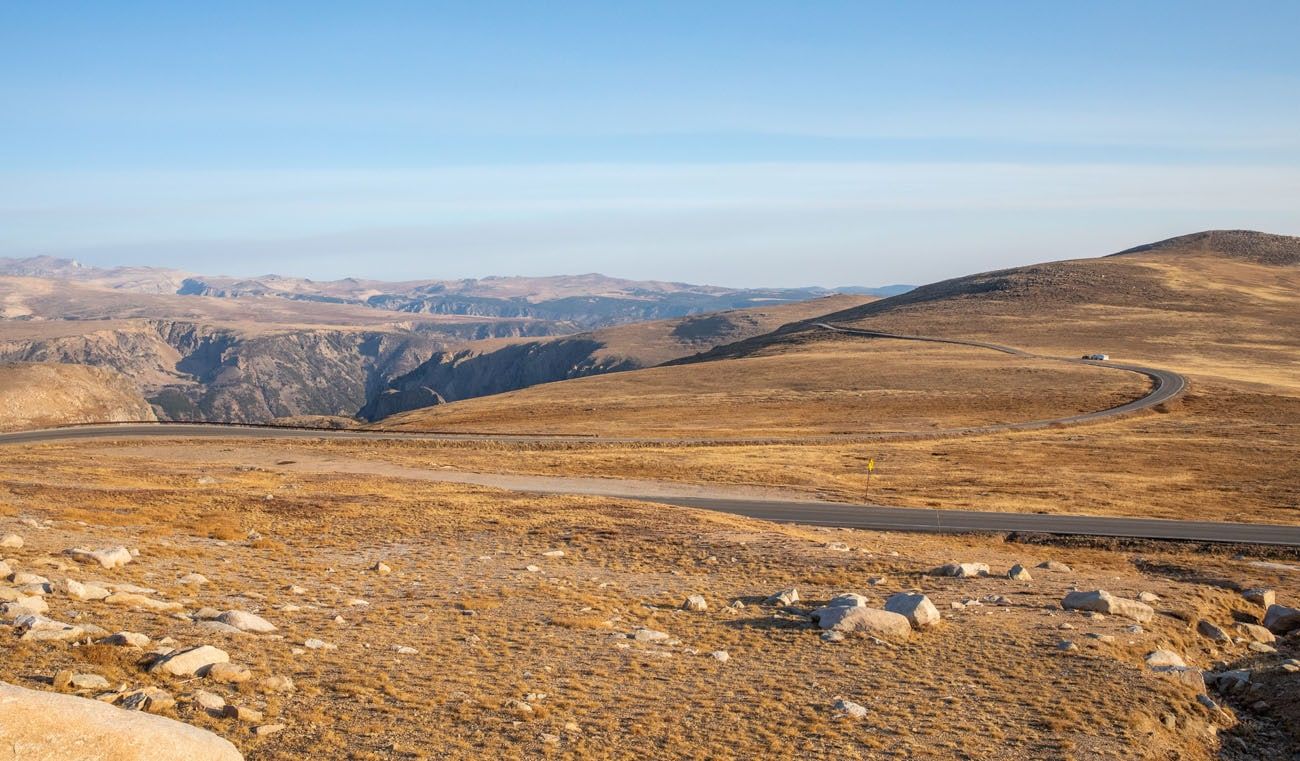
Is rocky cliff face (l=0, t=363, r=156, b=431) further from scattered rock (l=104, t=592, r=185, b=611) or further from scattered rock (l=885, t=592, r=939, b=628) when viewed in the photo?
scattered rock (l=885, t=592, r=939, b=628)

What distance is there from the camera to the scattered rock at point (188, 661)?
1455cm

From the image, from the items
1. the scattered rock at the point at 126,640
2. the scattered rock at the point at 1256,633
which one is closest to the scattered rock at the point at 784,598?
the scattered rock at the point at 1256,633

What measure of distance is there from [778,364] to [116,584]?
369ft

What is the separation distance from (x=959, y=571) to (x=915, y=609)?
699 cm

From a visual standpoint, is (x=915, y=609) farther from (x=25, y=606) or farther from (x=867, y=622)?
(x=25, y=606)

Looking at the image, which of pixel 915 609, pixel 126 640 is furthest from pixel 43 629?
pixel 915 609

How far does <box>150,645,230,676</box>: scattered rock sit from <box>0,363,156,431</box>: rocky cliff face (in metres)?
119

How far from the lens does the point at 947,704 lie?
16547mm

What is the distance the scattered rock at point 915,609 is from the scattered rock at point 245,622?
1327cm

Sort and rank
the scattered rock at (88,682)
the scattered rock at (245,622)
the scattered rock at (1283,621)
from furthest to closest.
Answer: the scattered rock at (1283,621) < the scattered rock at (245,622) < the scattered rock at (88,682)

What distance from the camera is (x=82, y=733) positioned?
9.16 meters

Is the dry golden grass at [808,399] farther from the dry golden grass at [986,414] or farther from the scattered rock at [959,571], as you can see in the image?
the scattered rock at [959,571]

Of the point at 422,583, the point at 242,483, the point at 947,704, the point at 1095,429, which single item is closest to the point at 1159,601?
the point at 947,704

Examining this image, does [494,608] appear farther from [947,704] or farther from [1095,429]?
[1095,429]
